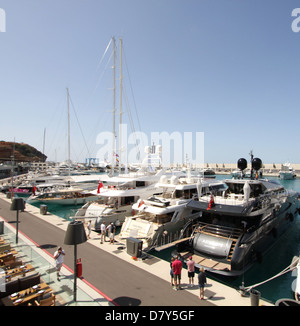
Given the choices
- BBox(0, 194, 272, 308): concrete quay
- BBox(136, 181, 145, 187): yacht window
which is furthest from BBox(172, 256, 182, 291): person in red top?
BBox(136, 181, 145, 187): yacht window

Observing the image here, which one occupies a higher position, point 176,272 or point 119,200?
point 119,200

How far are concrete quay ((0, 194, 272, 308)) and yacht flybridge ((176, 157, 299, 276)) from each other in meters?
2.43

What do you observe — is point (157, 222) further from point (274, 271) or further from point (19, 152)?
point (19, 152)

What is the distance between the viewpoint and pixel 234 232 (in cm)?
1276

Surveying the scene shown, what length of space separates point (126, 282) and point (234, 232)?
728cm

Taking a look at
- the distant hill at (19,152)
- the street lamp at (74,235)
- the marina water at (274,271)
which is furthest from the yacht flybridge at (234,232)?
the distant hill at (19,152)

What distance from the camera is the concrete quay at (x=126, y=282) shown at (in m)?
7.84

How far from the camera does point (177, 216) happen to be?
56.5 ft

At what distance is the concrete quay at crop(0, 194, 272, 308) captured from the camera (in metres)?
7.84

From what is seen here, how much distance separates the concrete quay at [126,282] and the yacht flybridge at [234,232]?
2.43m

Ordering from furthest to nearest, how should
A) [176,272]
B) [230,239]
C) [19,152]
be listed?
[19,152], [230,239], [176,272]

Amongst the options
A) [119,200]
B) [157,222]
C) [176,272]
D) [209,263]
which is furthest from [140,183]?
[176,272]

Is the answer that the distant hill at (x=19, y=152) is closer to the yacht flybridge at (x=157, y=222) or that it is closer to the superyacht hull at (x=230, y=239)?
the yacht flybridge at (x=157, y=222)
